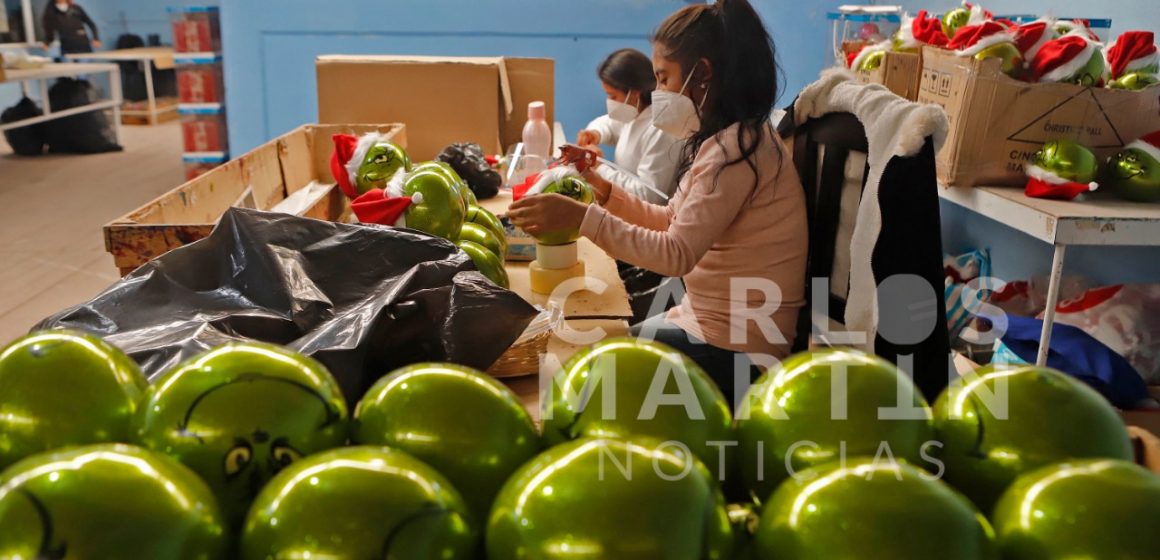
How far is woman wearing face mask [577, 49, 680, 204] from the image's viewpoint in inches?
112

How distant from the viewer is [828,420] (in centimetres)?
61

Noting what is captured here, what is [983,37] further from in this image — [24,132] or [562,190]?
[24,132]

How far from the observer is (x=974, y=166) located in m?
2.18

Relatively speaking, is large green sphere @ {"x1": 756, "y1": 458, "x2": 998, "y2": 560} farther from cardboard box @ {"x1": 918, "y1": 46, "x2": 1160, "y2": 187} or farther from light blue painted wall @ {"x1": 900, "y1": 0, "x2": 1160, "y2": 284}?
light blue painted wall @ {"x1": 900, "y1": 0, "x2": 1160, "y2": 284}

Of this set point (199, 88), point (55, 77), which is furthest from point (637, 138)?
point (55, 77)

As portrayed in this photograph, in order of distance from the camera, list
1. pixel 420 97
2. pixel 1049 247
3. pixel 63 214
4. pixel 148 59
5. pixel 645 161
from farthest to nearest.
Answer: pixel 148 59 → pixel 63 214 → pixel 645 161 → pixel 420 97 → pixel 1049 247

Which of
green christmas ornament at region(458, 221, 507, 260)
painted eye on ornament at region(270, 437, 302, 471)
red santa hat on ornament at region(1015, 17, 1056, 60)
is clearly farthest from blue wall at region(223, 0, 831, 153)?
painted eye on ornament at region(270, 437, 302, 471)

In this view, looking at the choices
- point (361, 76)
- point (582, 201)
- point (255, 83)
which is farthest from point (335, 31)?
point (582, 201)

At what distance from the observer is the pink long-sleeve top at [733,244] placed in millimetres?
1622

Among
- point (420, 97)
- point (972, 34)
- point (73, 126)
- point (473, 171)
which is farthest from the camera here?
point (73, 126)

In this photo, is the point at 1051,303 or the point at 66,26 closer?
the point at 1051,303

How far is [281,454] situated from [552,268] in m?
1.14

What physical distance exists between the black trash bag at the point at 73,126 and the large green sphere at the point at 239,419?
758 cm

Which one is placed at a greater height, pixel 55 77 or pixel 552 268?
pixel 55 77
